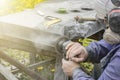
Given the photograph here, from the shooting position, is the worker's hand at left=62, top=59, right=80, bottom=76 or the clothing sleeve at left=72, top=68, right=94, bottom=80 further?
the worker's hand at left=62, top=59, right=80, bottom=76

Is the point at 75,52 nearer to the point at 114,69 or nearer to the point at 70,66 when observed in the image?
the point at 70,66

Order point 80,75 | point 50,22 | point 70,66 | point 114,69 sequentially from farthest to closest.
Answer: point 50,22 < point 70,66 < point 80,75 < point 114,69

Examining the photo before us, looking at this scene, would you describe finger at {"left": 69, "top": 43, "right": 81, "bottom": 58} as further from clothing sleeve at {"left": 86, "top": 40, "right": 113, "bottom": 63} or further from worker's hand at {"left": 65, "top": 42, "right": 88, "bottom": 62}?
clothing sleeve at {"left": 86, "top": 40, "right": 113, "bottom": 63}

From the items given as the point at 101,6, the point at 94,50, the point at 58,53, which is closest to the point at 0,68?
the point at 58,53

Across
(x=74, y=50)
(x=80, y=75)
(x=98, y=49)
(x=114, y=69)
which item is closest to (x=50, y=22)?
(x=98, y=49)

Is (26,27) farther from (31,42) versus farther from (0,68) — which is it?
(0,68)

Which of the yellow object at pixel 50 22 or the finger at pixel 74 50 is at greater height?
the finger at pixel 74 50

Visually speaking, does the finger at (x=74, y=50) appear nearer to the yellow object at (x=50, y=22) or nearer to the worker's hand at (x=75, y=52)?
the worker's hand at (x=75, y=52)

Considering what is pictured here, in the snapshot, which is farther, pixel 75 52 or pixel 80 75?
pixel 75 52

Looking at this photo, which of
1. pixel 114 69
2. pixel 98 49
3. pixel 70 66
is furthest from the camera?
pixel 98 49

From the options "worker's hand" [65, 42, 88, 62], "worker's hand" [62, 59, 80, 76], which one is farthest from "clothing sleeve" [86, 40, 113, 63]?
"worker's hand" [62, 59, 80, 76]

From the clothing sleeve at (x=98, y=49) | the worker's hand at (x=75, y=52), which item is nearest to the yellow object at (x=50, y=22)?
the clothing sleeve at (x=98, y=49)

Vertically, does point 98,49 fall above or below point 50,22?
below

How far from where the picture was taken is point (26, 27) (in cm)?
375
